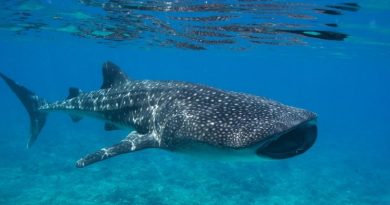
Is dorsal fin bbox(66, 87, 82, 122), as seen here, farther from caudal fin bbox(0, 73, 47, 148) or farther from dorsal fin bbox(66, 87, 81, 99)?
caudal fin bbox(0, 73, 47, 148)

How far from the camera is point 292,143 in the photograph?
570 centimetres

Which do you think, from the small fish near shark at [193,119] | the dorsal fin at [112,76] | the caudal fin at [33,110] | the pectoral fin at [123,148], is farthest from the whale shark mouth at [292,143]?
the caudal fin at [33,110]

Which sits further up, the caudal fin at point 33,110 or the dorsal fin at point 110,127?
the dorsal fin at point 110,127

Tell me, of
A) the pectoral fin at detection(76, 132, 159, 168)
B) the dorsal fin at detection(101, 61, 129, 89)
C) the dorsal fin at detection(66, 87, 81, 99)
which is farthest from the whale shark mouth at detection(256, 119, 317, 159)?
the dorsal fin at detection(66, 87, 81, 99)

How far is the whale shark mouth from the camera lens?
5.46 meters

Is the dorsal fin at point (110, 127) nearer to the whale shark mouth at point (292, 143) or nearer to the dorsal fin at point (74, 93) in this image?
the dorsal fin at point (74, 93)

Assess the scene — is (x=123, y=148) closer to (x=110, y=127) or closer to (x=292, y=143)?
(x=110, y=127)

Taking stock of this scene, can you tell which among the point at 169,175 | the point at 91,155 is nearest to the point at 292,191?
the point at 169,175

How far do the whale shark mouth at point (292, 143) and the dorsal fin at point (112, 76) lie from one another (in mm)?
5722

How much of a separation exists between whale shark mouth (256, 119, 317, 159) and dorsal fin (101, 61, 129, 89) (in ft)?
18.8

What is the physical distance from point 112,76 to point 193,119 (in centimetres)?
471

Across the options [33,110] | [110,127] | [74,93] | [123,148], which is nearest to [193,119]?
[123,148]

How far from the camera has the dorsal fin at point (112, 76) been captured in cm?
1024

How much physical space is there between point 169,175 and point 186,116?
14.0 meters
